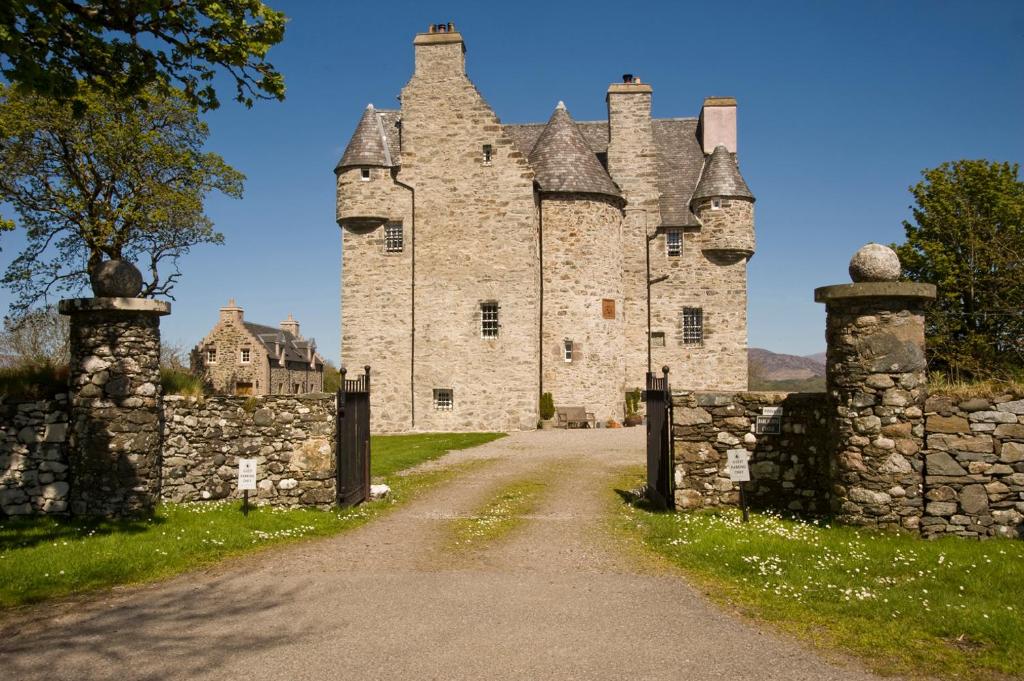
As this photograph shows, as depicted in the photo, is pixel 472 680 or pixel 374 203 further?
pixel 374 203

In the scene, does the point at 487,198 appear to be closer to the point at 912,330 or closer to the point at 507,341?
the point at 507,341

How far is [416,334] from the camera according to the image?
29703 millimetres

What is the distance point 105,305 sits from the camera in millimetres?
11016

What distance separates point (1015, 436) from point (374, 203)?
78.8ft

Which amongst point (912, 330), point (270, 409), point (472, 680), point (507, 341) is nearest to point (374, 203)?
point (507, 341)

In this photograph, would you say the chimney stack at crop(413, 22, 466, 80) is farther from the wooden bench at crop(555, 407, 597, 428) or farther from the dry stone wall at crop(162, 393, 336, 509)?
the dry stone wall at crop(162, 393, 336, 509)

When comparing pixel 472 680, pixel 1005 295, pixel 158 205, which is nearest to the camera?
pixel 472 680

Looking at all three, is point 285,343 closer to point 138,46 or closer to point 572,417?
point 572,417

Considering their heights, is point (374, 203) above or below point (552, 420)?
above

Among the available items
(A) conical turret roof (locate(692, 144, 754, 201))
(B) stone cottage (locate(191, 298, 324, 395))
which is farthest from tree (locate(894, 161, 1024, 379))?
(B) stone cottage (locate(191, 298, 324, 395))

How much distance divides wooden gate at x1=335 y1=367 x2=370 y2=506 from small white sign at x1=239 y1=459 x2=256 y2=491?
1.38 metres

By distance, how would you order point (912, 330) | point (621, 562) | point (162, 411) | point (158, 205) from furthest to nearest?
point (158, 205), point (162, 411), point (912, 330), point (621, 562)

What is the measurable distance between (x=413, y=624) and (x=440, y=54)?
2621 centimetres

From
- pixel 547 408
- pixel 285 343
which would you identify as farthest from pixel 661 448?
→ pixel 285 343
